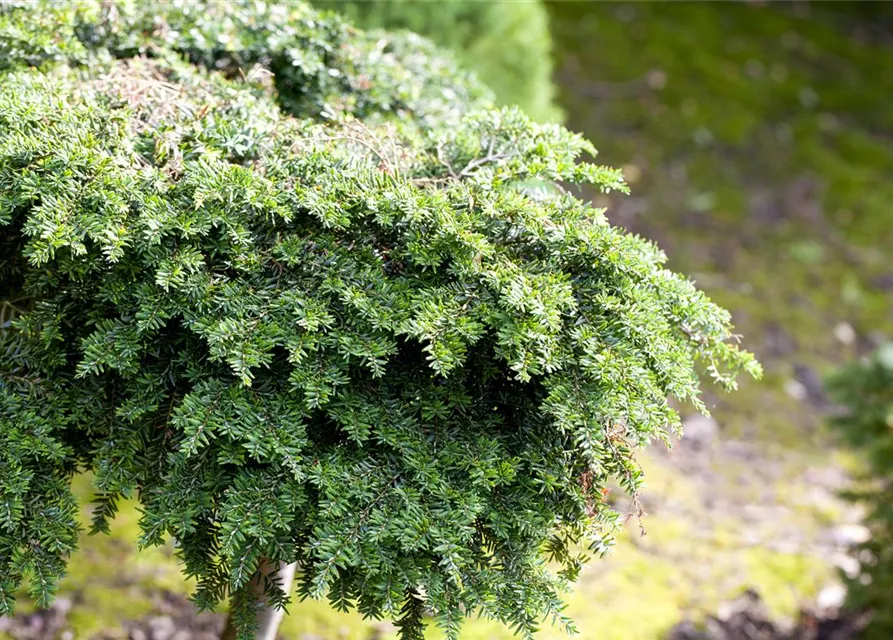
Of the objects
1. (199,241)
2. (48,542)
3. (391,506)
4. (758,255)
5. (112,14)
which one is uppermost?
(758,255)

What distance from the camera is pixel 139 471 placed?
1657 millimetres

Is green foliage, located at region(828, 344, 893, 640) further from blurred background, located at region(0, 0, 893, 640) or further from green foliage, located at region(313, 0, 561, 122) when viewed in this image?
green foliage, located at region(313, 0, 561, 122)

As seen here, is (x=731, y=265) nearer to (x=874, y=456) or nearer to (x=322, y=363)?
(x=874, y=456)

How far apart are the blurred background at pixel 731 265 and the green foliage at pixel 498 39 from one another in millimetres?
11

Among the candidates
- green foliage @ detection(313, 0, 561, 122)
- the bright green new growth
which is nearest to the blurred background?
green foliage @ detection(313, 0, 561, 122)

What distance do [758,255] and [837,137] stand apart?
195cm

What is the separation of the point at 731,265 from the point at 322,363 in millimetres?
4387

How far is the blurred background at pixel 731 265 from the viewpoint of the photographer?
305cm

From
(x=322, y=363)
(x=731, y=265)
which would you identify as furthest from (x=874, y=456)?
(x=322, y=363)

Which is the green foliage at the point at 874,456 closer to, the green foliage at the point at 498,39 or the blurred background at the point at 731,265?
A: the blurred background at the point at 731,265

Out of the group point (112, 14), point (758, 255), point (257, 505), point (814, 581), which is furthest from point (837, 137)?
point (257, 505)

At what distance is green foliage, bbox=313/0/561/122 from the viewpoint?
3.74 meters

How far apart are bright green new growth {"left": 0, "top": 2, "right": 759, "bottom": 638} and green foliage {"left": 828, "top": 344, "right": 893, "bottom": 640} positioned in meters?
1.70

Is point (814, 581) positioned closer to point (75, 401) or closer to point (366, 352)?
point (366, 352)
